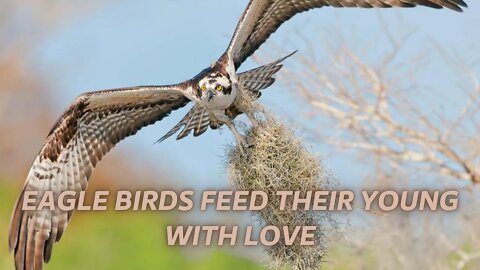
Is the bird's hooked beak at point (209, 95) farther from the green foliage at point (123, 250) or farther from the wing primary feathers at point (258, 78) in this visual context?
the green foliage at point (123, 250)

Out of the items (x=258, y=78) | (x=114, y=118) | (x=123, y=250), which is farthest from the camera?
(x=123, y=250)

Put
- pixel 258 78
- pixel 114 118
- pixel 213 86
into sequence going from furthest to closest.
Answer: pixel 114 118, pixel 258 78, pixel 213 86

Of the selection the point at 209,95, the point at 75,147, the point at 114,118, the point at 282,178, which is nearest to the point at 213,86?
the point at 209,95

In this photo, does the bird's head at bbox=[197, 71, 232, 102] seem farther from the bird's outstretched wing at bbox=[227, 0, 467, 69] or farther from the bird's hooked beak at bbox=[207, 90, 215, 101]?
the bird's outstretched wing at bbox=[227, 0, 467, 69]

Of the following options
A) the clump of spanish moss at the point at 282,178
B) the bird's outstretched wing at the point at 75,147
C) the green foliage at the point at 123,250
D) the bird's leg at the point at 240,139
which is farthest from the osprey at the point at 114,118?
the green foliage at the point at 123,250

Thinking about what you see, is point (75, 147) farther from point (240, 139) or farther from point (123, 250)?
point (123, 250)

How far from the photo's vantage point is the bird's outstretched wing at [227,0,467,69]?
6.19 meters

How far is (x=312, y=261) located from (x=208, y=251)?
6224 millimetres

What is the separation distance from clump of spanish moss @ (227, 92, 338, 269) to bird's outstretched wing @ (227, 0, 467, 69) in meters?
1.22

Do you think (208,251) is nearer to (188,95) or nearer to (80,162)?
(80,162)

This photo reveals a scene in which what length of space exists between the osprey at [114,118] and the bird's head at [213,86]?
0.04 ft

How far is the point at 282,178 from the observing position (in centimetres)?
500

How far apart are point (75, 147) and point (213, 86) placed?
1542mm

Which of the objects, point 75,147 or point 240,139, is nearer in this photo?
point 240,139
